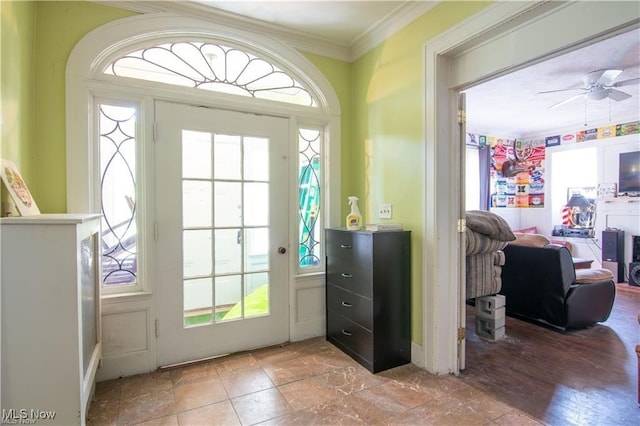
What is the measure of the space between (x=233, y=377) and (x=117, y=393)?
716 mm

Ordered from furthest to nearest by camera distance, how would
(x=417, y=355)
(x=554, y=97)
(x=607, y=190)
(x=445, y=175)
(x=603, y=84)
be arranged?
(x=607, y=190), (x=554, y=97), (x=603, y=84), (x=417, y=355), (x=445, y=175)

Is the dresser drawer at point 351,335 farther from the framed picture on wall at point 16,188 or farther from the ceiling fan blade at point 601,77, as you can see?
the ceiling fan blade at point 601,77

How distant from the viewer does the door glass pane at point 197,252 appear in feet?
8.24

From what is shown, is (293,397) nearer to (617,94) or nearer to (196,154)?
(196,154)

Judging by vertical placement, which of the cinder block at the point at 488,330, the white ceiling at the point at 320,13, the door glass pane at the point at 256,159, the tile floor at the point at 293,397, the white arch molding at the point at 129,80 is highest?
the white ceiling at the point at 320,13

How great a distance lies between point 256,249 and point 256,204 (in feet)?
1.25

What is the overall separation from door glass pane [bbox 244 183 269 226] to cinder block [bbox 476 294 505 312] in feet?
6.91

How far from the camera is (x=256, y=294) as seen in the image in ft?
9.12

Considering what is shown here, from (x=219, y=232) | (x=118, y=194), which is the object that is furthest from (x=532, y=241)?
(x=118, y=194)

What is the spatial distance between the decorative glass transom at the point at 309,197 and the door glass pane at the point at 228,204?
55 centimetres

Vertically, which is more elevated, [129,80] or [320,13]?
[320,13]

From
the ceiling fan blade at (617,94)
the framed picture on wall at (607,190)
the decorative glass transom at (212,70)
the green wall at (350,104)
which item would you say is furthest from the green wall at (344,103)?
the framed picture on wall at (607,190)

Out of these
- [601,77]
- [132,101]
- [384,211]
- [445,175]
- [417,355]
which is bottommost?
[417,355]

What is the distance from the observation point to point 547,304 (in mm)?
3207
